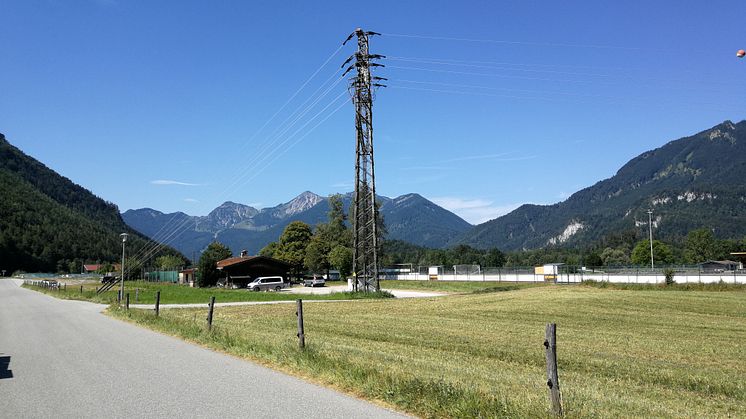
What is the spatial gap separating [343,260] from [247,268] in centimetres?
1971

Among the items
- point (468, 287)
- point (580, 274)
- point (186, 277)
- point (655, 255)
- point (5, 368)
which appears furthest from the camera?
point (655, 255)

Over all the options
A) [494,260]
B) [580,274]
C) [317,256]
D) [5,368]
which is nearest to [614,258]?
[494,260]

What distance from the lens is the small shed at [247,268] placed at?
78125 mm

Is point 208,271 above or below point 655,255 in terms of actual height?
below

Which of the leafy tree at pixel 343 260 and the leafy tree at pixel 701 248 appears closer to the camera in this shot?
the leafy tree at pixel 343 260

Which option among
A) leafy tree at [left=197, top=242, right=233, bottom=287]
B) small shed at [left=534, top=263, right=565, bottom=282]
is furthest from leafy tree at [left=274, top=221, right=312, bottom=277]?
small shed at [left=534, top=263, right=565, bottom=282]

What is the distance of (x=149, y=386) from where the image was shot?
10094 mm

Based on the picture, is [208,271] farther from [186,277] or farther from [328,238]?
[328,238]

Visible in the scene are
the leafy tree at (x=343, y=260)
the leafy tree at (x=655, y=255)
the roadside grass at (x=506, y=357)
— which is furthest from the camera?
the leafy tree at (x=655, y=255)

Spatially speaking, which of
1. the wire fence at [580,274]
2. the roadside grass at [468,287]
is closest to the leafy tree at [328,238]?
the wire fence at [580,274]

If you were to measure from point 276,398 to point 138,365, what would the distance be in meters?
5.00

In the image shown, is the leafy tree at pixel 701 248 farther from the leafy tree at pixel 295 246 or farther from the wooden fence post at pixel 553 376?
the wooden fence post at pixel 553 376

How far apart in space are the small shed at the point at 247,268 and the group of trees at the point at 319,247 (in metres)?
15.7

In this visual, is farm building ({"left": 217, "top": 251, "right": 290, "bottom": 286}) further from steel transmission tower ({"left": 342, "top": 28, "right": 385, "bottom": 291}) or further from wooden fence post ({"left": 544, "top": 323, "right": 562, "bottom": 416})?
wooden fence post ({"left": 544, "top": 323, "right": 562, "bottom": 416})
